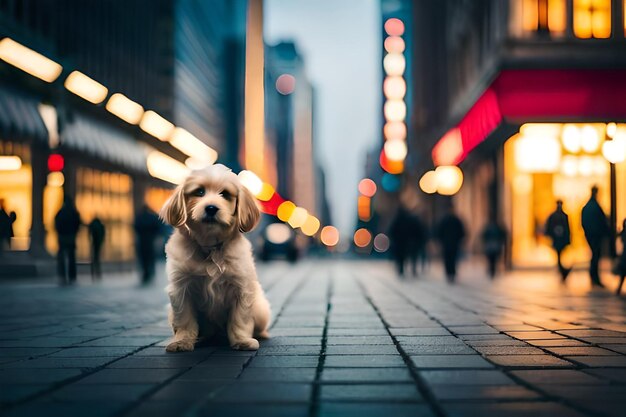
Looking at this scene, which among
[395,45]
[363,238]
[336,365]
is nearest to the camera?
[336,365]

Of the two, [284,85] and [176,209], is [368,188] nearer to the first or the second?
[284,85]

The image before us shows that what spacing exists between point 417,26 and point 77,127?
2766 centimetres

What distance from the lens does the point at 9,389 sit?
419 centimetres

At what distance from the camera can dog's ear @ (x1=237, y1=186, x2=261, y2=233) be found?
5.44 m

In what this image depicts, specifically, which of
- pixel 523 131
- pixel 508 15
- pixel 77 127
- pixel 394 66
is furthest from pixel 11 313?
pixel 394 66

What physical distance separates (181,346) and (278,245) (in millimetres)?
27899

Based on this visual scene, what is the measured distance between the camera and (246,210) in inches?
217

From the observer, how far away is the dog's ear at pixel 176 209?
17.4ft

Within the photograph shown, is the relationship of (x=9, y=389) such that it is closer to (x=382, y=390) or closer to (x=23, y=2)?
(x=382, y=390)

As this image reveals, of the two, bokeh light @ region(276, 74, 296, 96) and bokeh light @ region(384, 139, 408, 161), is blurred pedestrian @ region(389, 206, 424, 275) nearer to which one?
bokeh light @ region(384, 139, 408, 161)

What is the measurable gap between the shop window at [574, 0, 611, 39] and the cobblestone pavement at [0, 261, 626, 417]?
44.4 feet

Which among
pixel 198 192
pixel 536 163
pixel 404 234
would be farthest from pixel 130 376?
pixel 536 163

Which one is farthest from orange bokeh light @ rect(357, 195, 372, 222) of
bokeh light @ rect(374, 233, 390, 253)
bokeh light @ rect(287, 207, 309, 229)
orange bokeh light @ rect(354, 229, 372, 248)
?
bokeh light @ rect(374, 233, 390, 253)

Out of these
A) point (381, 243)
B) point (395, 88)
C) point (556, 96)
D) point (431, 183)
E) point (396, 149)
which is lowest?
point (381, 243)
